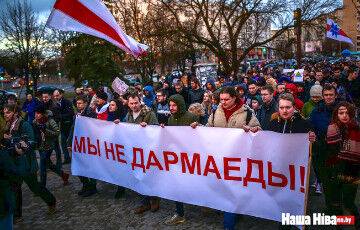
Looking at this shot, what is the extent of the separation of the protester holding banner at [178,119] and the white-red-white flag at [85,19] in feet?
5.25

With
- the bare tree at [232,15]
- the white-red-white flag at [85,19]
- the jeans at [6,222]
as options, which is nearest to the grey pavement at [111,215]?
the jeans at [6,222]

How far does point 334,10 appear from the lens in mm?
24188

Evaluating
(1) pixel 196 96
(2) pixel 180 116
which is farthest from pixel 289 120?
(1) pixel 196 96

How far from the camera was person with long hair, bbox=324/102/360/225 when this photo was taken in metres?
4.24

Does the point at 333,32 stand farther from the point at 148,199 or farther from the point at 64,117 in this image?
the point at 148,199

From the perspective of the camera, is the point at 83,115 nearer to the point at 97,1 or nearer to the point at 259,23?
the point at 97,1

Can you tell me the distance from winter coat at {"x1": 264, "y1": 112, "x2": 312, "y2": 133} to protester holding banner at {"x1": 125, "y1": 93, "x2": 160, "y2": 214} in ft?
6.47

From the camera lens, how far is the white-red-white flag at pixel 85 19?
5883 millimetres

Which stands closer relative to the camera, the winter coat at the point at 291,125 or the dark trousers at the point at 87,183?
the winter coat at the point at 291,125

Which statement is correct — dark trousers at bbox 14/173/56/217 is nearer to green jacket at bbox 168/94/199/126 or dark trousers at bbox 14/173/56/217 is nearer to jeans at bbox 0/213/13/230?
jeans at bbox 0/213/13/230

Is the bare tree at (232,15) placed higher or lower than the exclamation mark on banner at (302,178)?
higher

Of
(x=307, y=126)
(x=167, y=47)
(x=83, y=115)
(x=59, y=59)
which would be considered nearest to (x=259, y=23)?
(x=167, y=47)

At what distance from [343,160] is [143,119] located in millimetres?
2940

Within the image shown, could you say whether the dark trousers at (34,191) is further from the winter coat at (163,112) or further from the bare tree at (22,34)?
the bare tree at (22,34)
